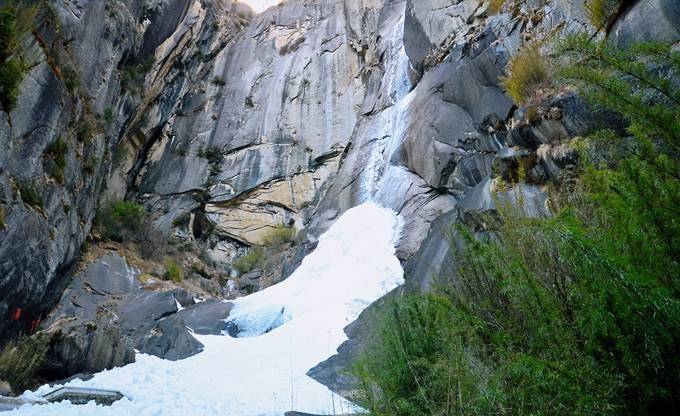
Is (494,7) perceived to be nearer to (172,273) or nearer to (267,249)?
(172,273)

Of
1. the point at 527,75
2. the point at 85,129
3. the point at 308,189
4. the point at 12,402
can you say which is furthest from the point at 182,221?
the point at 12,402

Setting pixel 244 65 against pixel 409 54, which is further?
pixel 244 65

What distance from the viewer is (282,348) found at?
9523mm

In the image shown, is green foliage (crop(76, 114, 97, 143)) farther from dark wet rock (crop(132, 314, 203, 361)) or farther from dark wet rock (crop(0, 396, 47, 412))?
dark wet rock (crop(0, 396, 47, 412))

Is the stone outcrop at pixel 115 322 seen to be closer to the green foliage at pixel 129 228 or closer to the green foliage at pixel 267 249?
the green foliage at pixel 129 228

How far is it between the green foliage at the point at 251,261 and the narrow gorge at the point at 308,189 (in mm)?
171

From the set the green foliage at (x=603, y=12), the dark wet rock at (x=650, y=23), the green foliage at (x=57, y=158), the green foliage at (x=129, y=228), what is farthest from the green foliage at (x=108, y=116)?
the dark wet rock at (x=650, y=23)

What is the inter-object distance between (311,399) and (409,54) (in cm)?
1514

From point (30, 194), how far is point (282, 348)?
621 cm

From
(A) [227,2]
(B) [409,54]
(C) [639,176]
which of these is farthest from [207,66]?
(C) [639,176]

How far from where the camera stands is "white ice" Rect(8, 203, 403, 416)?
20.2 feet

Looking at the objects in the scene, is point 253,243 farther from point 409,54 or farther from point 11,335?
point 11,335

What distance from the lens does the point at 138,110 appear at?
2089cm

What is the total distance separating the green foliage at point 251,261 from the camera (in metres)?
22.3
